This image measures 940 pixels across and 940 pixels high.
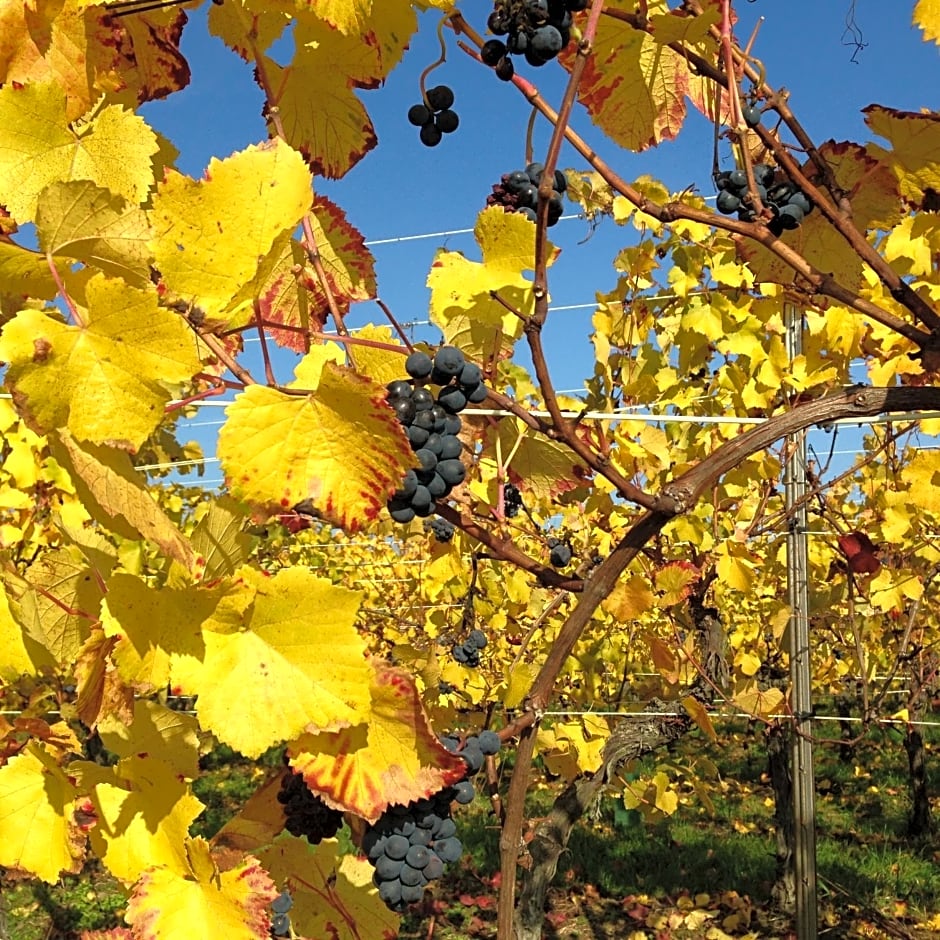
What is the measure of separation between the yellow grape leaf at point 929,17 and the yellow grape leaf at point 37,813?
1.13m

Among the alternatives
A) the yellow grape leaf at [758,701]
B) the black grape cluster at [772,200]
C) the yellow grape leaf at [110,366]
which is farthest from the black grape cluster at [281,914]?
the yellow grape leaf at [758,701]

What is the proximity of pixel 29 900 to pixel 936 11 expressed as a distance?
6.75 meters

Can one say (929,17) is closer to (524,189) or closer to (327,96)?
(524,189)

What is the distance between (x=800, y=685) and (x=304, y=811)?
8.25 feet

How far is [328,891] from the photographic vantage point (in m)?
1.04

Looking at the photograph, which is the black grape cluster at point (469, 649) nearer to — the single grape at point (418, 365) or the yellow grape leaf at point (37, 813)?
the yellow grape leaf at point (37, 813)

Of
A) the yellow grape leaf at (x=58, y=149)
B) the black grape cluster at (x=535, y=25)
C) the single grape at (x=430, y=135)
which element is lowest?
the yellow grape leaf at (x=58, y=149)

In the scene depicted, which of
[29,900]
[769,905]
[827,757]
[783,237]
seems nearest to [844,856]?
[769,905]

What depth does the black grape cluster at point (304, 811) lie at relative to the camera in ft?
3.01

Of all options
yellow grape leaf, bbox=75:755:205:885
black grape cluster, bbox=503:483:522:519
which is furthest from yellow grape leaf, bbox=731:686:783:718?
yellow grape leaf, bbox=75:755:205:885

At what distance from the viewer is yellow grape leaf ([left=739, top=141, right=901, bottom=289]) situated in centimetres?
124

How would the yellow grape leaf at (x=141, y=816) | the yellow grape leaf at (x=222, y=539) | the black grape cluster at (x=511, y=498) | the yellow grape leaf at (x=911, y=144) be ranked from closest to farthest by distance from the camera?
1. the yellow grape leaf at (x=222, y=539)
2. the yellow grape leaf at (x=141, y=816)
3. the yellow grape leaf at (x=911, y=144)
4. the black grape cluster at (x=511, y=498)

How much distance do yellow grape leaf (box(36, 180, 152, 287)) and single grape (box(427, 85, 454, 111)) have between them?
16.0 inches

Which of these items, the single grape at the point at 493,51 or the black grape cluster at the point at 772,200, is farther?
the black grape cluster at the point at 772,200
